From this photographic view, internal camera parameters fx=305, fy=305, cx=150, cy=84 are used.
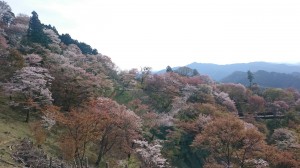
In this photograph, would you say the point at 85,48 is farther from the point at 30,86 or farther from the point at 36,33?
the point at 30,86

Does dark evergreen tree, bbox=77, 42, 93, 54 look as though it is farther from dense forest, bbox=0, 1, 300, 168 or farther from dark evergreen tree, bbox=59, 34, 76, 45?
dense forest, bbox=0, 1, 300, 168

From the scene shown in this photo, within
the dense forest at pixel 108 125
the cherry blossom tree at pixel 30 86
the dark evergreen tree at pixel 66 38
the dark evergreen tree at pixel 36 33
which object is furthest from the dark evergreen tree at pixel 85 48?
the cherry blossom tree at pixel 30 86

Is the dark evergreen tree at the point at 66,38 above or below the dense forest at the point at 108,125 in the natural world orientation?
above

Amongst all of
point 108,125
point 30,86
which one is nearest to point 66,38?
point 30,86

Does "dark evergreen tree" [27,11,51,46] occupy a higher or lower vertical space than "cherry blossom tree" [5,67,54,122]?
higher

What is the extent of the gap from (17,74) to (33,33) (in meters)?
24.3

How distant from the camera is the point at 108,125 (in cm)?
3772

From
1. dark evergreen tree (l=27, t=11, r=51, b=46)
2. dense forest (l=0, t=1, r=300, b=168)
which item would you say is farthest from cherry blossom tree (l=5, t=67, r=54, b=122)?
dark evergreen tree (l=27, t=11, r=51, b=46)

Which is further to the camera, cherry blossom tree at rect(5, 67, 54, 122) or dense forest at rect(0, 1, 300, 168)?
cherry blossom tree at rect(5, 67, 54, 122)

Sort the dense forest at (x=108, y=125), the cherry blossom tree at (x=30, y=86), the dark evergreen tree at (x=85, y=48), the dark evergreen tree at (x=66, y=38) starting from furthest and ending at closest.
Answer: the dark evergreen tree at (x=85, y=48), the dark evergreen tree at (x=66, y=38), the cherry blossom tree at (x=30, y=86), the dense forest at (x=108, y=125)

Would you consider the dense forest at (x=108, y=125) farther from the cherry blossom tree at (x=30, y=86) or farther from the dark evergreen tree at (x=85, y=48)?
the dark evergreen tree at (x=85, y=48)

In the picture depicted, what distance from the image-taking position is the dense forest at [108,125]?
33.0m

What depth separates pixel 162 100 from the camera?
64.0 meters

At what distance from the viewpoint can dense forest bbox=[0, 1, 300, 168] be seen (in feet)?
108
